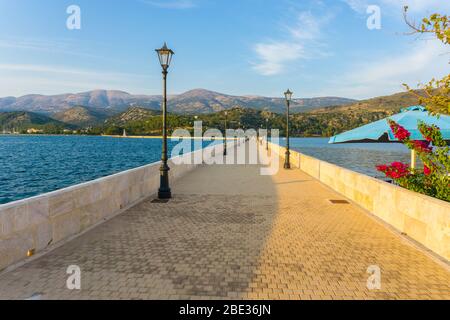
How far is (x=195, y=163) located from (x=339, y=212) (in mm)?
13843

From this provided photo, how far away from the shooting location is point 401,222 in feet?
23.5

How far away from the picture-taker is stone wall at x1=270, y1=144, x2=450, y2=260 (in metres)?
5.68

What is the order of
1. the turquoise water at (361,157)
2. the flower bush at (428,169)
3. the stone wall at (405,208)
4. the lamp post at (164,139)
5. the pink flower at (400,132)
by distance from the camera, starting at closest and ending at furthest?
the stone wall at (405,208) < the flower bush at (428,169) < the pink flower at (400,132) < the lamp post at (164,139) < the turquoise water at (361,157)

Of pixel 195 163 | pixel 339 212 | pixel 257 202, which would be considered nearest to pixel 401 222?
pixel 339 212

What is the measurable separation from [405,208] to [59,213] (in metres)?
7.03

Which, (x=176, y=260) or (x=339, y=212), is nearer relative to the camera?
(x=176, y=260)

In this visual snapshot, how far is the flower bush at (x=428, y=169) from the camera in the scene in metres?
7.16

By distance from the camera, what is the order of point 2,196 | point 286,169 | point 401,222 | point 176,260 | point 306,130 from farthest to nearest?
point 306,130, point 2,196, point 286,169, point 401,222, point 176,260

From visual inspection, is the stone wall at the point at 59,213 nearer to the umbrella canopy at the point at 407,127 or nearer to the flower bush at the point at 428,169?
the umbrella canopy at the point at 407,127

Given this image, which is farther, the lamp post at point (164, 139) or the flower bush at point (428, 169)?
the lamp post at point (164, 139)

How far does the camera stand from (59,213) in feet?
20.6

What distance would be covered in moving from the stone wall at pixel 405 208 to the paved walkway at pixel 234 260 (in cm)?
32

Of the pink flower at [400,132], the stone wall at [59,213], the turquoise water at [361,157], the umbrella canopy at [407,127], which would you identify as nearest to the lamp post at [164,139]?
the stone wall at [59,213]
